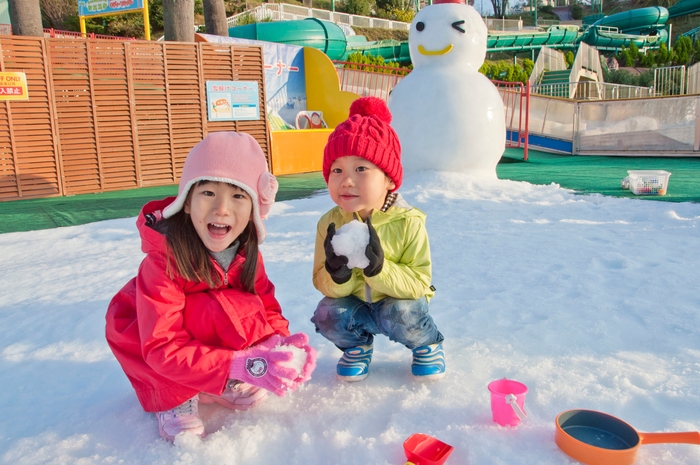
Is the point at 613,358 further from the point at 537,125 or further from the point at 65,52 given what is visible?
the point at 537,125

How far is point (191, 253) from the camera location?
1.75 m

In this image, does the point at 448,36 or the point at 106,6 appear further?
the point at 106,6

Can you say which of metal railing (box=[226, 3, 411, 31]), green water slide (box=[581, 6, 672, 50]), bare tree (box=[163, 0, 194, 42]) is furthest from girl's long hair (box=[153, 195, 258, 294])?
green water slide (box=[581, 6, 672, 50])

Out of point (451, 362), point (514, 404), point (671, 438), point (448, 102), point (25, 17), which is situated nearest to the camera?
point (671, 438)

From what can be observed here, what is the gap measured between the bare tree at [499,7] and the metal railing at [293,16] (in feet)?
80.3

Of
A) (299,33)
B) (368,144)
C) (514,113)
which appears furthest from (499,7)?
(368,144)

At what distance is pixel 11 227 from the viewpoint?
6.05 meters

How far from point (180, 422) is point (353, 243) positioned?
2.66ft

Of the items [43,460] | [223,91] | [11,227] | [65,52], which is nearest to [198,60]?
[223,91]

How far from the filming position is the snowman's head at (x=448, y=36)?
6.31m

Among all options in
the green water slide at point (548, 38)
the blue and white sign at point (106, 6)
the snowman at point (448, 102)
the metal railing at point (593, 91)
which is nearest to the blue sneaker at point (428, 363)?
the snowman at point (448, 102)

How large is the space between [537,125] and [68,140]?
9.81 meters

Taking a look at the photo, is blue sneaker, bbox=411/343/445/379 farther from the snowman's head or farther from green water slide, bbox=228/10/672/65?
green water slide, bbox=228/10/672/65

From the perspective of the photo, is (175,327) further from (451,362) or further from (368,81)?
(368,81)
